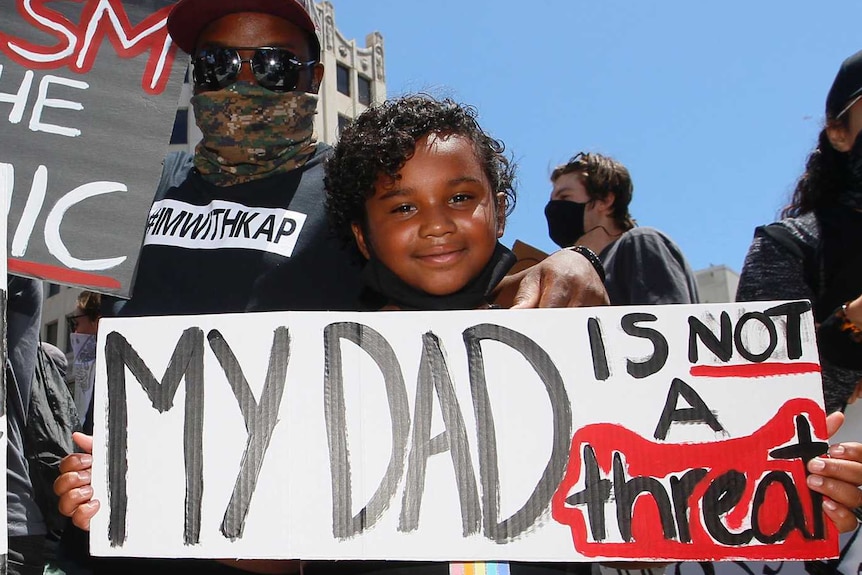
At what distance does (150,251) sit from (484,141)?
816 mm

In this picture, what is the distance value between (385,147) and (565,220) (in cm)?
193

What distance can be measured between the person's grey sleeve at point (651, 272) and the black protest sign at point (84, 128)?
176 centimetres

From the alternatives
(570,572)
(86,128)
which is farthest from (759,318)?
(86,128)

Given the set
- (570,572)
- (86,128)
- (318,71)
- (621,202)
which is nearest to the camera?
(570,572)

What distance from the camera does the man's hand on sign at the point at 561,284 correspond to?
1.73 m

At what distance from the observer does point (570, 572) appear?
1.62 m

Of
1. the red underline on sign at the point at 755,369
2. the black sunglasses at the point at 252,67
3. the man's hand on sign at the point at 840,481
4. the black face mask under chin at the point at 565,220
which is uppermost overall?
the black face mask under chin at the point at 565,220

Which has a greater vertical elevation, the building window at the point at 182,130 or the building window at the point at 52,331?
the building window at the point at 182,130

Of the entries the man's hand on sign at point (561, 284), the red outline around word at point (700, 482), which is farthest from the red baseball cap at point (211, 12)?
the red outline around word at point (700, 482)

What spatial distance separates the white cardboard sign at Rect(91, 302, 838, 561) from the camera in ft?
4.82

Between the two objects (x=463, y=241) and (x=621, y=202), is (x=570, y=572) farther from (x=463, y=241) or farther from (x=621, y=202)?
(x=621, y=202)

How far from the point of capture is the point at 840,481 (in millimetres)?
1464

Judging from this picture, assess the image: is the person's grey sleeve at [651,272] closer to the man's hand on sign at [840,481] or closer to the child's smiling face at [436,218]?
the child's smiling face at [436,218]

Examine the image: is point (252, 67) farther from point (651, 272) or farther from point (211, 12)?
point (651, 272)
